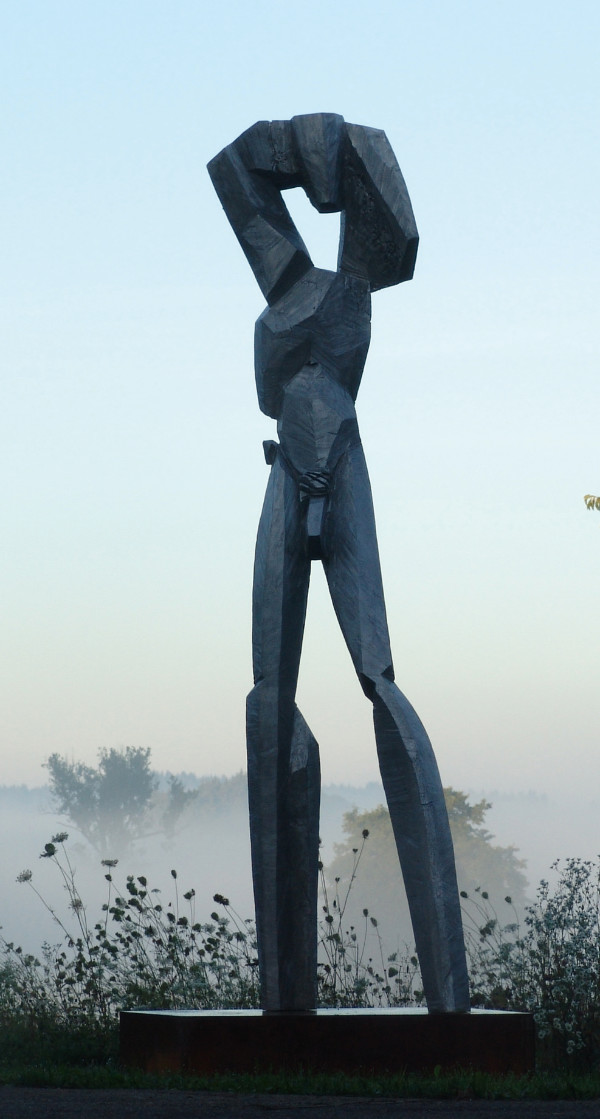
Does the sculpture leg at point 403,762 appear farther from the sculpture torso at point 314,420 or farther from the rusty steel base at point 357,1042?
the rusty steel base at point 357,1042

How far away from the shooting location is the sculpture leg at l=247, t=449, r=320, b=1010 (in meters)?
7.15

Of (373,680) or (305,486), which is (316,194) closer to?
(305,486)

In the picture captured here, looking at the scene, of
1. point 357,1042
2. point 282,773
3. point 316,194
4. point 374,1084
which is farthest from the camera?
point 316,194

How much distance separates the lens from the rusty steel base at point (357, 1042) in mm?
6242

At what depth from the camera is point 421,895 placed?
6.68m

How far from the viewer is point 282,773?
7215mm

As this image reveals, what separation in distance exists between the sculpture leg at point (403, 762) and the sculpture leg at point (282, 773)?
265 mm

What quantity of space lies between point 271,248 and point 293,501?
1429 millimetres

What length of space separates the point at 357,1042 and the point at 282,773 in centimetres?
148

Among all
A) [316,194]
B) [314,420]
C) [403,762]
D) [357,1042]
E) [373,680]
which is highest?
[316,194]

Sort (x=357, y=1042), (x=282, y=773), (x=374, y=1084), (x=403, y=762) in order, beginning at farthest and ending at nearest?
(x=282, y=773) < (x=403, y=762) < (x=357, y=1042) < (x=374, y=1084)

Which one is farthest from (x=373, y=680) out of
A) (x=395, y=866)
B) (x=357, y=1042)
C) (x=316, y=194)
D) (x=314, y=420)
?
(x=395, y=866)

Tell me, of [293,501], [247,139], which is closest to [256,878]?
[293,501]

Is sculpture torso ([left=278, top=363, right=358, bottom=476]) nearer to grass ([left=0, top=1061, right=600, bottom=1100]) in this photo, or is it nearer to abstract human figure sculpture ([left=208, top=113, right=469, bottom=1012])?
abstract human figure sculpture ([left=208, top=113, right=469, bottom=1012])
